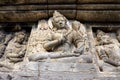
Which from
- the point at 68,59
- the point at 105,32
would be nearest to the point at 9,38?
the point at 68,59

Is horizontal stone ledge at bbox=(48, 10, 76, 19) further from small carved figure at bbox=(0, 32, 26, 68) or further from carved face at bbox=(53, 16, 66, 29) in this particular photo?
small carved figure at bbox=(0, 32, 26, 68)

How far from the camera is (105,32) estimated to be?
435 centimetres

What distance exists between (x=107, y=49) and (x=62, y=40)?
0.71 meters

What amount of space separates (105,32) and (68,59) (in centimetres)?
123

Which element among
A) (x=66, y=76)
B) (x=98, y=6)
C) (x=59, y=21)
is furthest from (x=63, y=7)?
(x=66, y=76)

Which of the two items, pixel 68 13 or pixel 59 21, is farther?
pixel 68 13

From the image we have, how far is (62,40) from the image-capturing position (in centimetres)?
370

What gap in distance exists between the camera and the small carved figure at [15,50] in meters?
3.76

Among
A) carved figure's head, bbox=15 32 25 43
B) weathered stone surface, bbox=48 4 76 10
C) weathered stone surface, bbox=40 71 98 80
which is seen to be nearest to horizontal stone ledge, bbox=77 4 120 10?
weathered stone surface, bbox=48 4 76 10

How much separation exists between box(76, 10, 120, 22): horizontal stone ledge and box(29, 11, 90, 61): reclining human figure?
0.86 ft

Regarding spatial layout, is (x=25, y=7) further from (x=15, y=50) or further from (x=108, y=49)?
(x=108, y=49)

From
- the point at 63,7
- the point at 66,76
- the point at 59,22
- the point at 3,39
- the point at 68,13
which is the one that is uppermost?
the point at 63,7

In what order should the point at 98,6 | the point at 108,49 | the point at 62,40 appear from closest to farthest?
the point at 62,40 < the point at 108,49 < the point at 98,6

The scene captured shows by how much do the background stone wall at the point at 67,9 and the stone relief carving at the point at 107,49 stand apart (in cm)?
34
